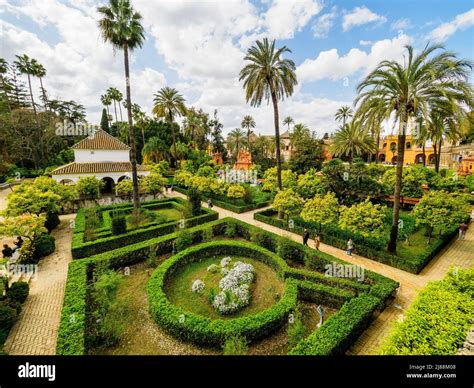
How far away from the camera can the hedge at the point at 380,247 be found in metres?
12.6

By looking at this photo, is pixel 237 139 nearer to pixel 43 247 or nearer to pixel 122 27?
pixel 122 27

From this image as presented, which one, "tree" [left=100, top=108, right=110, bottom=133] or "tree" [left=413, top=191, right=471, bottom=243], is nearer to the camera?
"tree" [left=413, top=191, right=471, bottom=243]

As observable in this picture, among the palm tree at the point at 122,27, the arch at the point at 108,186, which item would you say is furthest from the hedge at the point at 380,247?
the arch at the point at 108,186

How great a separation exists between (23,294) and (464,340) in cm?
1556

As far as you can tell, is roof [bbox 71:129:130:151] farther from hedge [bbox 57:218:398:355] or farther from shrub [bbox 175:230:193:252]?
shrub [bbox 175:230:193:252]

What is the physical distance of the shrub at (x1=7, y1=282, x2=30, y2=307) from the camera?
32.0ft

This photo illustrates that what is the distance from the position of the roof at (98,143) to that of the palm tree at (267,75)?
67.8 feet

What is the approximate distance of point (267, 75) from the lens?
19.2m

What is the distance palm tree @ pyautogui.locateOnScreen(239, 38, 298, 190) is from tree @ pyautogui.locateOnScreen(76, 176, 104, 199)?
1885cm

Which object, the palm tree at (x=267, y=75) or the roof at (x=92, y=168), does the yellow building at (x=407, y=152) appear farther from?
the roof at (x=92, y=168)

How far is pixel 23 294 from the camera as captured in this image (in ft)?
32.7

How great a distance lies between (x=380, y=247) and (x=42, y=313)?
17927 mm

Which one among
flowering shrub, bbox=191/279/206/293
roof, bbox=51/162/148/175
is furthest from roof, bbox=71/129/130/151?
flowering shrub, bbox=191/279/206/293
